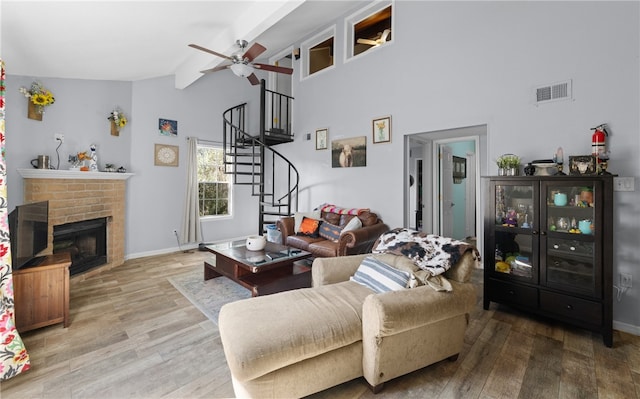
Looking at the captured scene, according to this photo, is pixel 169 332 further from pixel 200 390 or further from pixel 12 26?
pixel 12 26

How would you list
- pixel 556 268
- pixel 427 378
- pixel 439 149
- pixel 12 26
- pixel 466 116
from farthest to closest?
pixel 439 149 → pixel 466 116 → pixel 556 268 → pixel 12 26 → pixel 427 378

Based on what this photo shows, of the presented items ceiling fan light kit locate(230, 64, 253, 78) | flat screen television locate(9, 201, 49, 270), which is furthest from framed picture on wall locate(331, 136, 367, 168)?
flat screen television locate(9, 201, 49, 270)

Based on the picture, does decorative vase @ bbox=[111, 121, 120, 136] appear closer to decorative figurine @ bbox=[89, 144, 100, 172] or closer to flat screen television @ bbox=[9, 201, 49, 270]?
decorative figurine @ bbox=[89, 144, 100, 172]

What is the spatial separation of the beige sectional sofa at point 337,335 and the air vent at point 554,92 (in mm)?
2115

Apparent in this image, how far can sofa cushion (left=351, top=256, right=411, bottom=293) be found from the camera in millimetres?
1969

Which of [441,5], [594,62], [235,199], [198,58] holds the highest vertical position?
[441,5]

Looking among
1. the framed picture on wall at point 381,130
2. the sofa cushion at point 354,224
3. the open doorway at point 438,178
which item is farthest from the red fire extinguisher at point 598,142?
the sofa cushion at point 354,224

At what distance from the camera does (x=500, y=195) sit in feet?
9.23

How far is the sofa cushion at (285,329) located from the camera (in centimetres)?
134

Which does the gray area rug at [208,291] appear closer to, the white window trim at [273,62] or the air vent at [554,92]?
the air vent at [554,92]

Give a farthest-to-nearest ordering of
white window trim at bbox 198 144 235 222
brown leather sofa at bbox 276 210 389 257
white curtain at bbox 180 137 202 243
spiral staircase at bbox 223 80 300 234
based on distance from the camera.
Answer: spiral staircase at bbox 223 80 300 234
white window trim at bbox 198 144 235 222
white curtain at bbox 180 137 202 243
brown leather sofa at bbox 276 210 389 257

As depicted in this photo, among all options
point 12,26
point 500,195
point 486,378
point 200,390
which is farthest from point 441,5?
point 200,390

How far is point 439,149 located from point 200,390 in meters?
4.47

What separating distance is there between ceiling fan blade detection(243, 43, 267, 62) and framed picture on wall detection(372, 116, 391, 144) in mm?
2031
